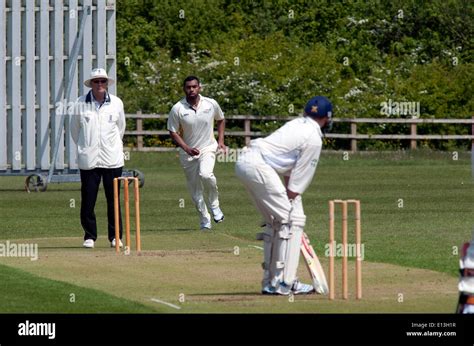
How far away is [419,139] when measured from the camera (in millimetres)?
45219

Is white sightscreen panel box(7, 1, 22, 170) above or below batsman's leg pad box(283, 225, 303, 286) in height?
above

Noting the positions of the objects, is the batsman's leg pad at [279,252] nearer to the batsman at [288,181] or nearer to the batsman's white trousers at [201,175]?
the batsman at [288,181]

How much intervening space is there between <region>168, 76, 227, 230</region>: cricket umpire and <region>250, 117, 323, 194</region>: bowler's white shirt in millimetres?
7472

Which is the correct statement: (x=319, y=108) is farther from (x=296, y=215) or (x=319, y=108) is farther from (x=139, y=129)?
(x=139, y=129)

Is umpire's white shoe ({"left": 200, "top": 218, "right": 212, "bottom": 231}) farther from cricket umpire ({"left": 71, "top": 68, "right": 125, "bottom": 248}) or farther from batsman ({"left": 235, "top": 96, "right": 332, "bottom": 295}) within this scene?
batsman ({"left": 235, "top": 96, "right": 332, "bottom": 295})

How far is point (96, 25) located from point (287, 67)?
17798mm

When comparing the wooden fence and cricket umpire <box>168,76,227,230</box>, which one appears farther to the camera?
the wooden fence

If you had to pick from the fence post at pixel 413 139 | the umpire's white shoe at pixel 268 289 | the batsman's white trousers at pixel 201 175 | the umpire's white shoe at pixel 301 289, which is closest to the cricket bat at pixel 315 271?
the umpire's white shoe at pixel 301 289

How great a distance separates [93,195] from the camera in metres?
20.1

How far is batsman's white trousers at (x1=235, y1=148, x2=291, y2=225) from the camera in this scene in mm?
14742

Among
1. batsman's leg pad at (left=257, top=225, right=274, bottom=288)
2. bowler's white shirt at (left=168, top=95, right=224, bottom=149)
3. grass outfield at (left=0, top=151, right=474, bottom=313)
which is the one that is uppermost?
bowler's white shirt at (left=168, top=95, right=224, bottom=149)

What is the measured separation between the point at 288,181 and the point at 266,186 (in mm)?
273

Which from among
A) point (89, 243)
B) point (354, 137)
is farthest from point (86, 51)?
point (354, 137)

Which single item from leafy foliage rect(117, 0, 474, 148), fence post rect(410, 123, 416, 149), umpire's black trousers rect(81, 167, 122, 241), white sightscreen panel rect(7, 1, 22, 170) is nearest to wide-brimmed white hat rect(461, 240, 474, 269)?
umpire's black trousers rect(81, 167, 122, 241)
